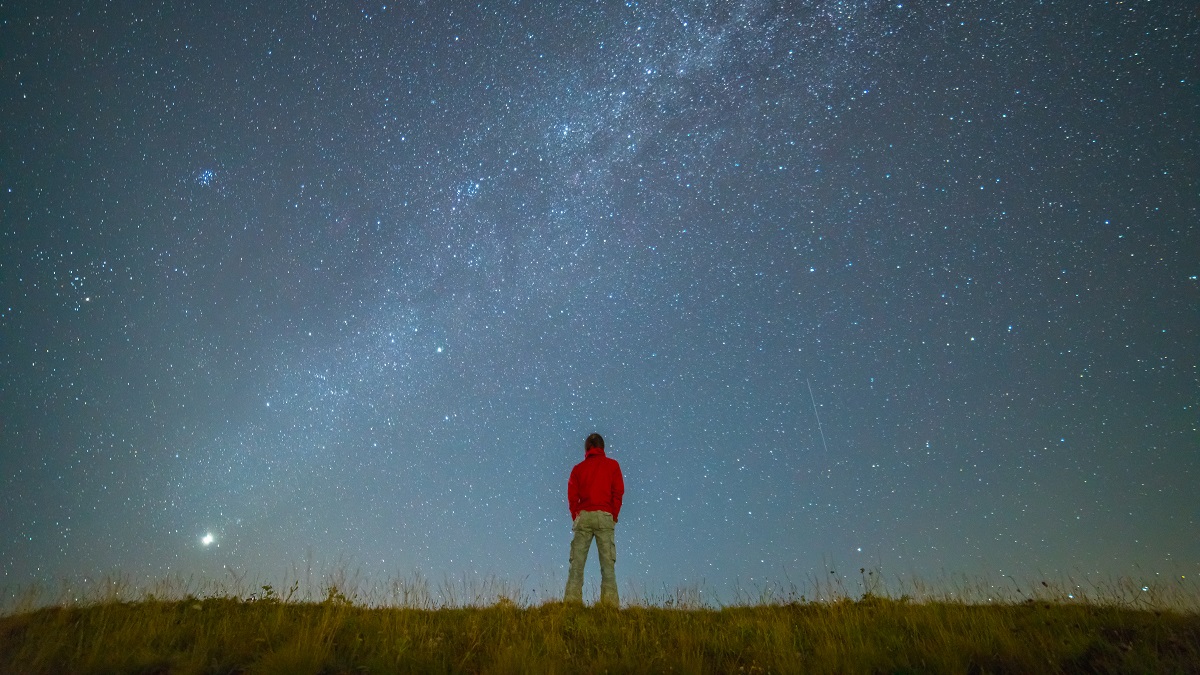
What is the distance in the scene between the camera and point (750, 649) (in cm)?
557

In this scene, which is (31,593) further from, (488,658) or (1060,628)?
(1060,628)

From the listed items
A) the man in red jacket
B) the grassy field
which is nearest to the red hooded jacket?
the man in red jacket

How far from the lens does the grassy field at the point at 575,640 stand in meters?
4.91

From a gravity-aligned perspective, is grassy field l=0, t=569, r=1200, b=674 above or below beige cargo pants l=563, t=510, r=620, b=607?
below

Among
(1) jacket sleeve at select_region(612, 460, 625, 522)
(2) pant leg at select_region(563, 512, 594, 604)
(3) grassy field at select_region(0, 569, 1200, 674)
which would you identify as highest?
(1) jacket sleeve at select_region(612, 460, 625, 522)

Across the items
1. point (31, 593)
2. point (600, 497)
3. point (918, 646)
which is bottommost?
point (918, 646)

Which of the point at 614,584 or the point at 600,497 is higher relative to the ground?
the point at 600,497

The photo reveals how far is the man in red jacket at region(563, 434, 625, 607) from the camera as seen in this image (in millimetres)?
8508

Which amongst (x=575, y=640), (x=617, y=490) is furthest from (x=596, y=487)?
(x=575, y=640)

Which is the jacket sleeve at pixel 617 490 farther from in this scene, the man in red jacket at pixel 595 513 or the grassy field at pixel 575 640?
the grassy field at pixel 575 640

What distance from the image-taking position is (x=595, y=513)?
8766 millimetres

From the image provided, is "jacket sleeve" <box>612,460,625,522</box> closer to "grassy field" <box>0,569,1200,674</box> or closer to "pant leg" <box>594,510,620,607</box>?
"pant leg" <box>594,510,620,607</box>

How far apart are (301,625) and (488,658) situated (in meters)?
1.88

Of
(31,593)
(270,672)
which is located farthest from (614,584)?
(31,593)
